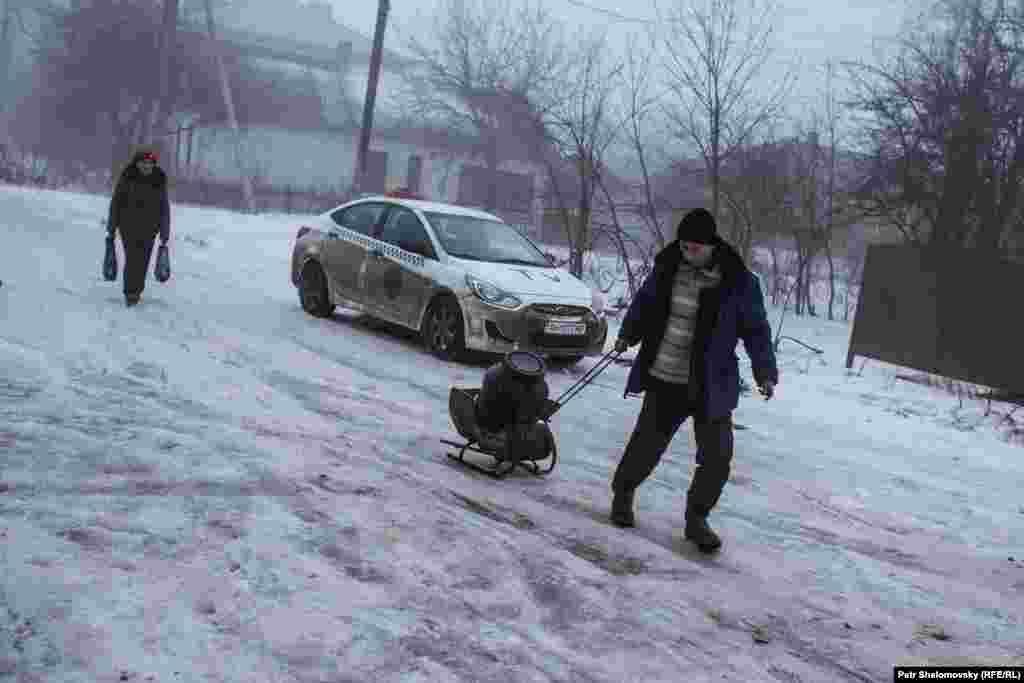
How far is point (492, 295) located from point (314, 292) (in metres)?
3.27

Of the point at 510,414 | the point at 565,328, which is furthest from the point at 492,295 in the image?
the point at 510,414

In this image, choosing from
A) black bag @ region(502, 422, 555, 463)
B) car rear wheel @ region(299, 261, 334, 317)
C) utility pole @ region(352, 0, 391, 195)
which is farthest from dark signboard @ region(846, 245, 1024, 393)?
utility pole @ region(352, 0, 391, 195)

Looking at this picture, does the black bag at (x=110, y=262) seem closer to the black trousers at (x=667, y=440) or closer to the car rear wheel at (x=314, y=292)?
the car rear wheel at (x=314, y=292)

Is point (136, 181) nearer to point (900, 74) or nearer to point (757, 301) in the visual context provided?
point (757, 301)

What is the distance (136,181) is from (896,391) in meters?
9.24

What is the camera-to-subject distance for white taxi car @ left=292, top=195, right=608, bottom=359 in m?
11.0

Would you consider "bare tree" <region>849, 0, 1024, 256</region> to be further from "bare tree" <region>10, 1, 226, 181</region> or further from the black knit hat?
"bare tree" <region>10, 1, 226, 181</region>

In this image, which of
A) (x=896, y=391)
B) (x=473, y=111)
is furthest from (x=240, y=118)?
(x=896, y=391)

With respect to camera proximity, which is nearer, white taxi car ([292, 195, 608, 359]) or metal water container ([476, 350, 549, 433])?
metal water container ([476, 350, 549, 433])

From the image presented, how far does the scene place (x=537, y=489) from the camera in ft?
21.9

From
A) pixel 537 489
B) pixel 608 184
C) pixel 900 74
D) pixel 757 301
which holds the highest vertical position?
pixel 900 74

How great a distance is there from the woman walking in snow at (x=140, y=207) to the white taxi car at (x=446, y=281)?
197cm

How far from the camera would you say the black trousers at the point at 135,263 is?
11672 mm

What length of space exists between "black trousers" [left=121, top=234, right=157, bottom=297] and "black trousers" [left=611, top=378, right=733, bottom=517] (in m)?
7.30
